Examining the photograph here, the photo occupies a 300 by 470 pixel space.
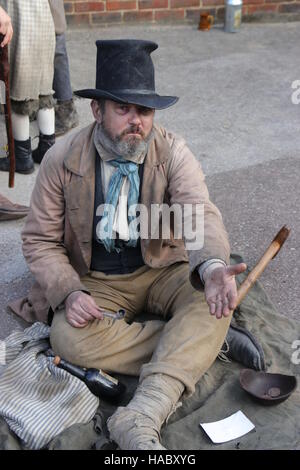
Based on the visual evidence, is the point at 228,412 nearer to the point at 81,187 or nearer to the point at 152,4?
the point at 81,187

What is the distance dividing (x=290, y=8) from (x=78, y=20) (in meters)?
2.32

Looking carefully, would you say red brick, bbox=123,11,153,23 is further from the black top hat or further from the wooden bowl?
the wooden bowl

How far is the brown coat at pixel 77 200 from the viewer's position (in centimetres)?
322

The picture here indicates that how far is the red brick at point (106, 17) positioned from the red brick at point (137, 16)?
8 cm

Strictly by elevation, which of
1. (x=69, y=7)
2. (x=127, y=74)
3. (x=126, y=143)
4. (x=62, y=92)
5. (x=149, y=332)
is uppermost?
(x=127, y=74)

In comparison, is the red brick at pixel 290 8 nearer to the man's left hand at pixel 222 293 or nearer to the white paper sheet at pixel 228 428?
the man's left hand at pixel 222 293

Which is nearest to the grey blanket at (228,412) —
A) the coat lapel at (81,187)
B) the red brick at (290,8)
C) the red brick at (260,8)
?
the coat lapel at (81,187)

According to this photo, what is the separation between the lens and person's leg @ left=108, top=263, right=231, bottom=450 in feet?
8.81

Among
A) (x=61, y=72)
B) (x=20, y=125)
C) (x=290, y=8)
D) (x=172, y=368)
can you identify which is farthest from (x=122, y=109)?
(x=290, y=8)

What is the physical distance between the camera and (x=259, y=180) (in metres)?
5.06

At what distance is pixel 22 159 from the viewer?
5.07 m

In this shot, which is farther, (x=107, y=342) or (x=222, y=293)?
(x=107, y=342)

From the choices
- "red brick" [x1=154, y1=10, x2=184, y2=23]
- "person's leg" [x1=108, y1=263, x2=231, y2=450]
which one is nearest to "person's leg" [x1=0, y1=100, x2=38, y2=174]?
"person's leg" [x1=108, y1=263, x2=231, y2=450]

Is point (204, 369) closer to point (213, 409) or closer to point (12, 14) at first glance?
point (213, 409)
